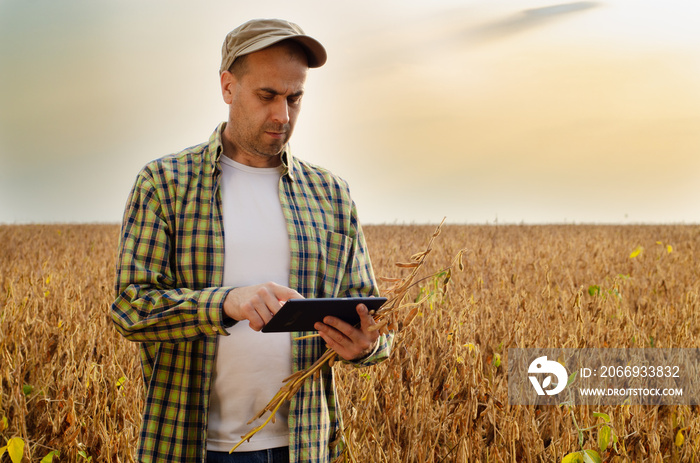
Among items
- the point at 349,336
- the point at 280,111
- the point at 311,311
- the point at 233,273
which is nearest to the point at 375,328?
the point at 349,336

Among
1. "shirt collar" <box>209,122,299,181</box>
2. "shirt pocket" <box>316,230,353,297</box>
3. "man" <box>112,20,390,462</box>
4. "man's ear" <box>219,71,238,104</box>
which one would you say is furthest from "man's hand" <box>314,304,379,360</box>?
"man's ear" <box>219,71,238,104</box>

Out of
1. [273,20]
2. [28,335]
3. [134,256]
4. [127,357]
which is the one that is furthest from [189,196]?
[28,335]

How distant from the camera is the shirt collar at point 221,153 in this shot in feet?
5.65

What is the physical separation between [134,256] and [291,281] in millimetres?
420

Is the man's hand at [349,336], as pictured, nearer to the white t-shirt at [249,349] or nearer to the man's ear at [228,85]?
the white t-shirt at [249,349]

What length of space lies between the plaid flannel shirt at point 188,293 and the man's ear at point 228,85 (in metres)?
0.10

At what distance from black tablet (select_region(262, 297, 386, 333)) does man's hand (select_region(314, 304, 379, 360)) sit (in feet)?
0.06

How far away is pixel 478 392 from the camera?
335cm

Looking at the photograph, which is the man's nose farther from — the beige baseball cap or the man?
the beige baseball cap

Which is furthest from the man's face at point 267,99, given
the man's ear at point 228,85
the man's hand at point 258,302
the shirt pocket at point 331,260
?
the man's hand at point 258,302

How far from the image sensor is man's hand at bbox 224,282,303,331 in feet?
4.49

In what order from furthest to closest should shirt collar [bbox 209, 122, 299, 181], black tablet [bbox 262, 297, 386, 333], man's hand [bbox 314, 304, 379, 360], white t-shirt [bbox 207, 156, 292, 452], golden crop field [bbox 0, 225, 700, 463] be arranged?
1. golden crop field [bbox 0, 225, 700, 463]
2. shirt collar [bbox 209, 122, 299, 181]
3. white t-shirt [bbox 207, 156, 292, 452]
4. man's hand [bbox 314, 304, 379, 360]
5. black tablet [bbox 262, 297, 386, 333]

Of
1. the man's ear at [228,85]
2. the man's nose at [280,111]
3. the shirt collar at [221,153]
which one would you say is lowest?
the shirt collar at [221,153]

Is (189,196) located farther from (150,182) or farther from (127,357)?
(127,357)
